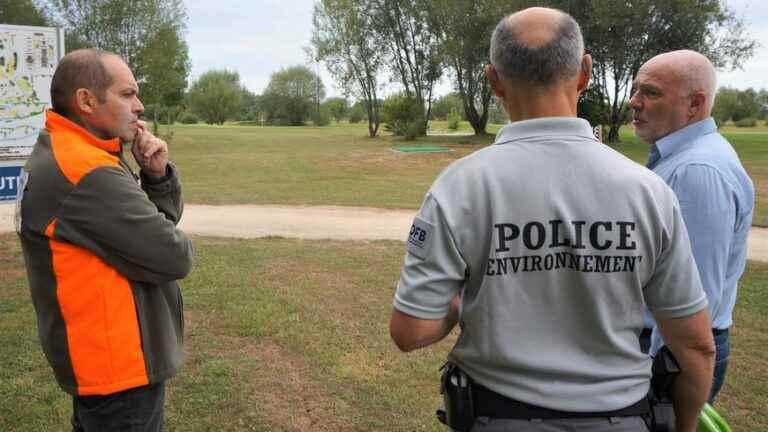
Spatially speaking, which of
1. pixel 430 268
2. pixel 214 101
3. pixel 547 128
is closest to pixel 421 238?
pixel 430 268

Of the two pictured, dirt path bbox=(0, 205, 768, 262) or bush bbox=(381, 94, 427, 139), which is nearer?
dirt path bbox=(0, 205, 768, 262)

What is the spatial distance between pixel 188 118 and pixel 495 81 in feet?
342

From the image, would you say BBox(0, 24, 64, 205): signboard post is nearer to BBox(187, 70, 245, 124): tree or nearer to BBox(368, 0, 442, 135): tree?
BBox(368, 0, 442, 135): tree

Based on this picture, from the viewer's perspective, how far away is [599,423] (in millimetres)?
1707

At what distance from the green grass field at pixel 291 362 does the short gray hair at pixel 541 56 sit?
292 cm

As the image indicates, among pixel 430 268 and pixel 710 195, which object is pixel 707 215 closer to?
pixel 710 195

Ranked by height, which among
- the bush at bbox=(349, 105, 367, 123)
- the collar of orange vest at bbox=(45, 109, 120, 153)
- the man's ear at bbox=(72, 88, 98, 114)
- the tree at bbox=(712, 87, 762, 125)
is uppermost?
the tree at bbox=(712, 87, 762, 125)

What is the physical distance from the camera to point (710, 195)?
2.35m

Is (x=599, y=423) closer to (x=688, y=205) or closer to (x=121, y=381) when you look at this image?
(x=688, y=205)

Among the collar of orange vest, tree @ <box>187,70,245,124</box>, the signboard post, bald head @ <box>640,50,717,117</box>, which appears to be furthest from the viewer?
tree @ <box>187,70,245,124</box>

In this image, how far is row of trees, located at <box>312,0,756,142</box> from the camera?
30859mm

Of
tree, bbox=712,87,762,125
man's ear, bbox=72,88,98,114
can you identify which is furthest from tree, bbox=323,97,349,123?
man's ear, bbox=72,88,98,114

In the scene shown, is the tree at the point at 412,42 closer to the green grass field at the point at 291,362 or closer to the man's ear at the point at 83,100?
the green grass field at the point at 291,362

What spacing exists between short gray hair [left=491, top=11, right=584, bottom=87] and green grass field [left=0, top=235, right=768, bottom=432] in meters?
2.92
